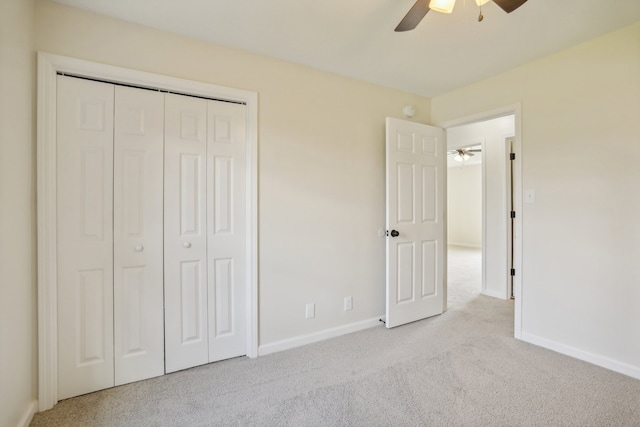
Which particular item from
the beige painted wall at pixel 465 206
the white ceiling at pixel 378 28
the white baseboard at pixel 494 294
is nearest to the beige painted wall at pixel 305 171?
the white ceiling at pixel 378 28

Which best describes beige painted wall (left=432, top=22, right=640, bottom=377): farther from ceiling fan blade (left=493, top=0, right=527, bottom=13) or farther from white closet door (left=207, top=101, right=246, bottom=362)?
white closet door (left=207, top=101, right=246, bottom=362)

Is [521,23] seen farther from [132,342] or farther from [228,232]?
[132,342]

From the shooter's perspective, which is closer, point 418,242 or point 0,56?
→ point 0,56

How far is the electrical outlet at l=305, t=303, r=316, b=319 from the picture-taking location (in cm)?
266

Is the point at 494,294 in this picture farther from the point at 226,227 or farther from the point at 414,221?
the point at 226,227

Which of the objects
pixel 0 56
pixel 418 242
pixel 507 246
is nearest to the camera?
pixel 0 56

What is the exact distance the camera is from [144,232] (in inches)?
81.5

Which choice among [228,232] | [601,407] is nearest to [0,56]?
[228,232]

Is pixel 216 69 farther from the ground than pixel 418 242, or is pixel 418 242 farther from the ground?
pixel 216 69

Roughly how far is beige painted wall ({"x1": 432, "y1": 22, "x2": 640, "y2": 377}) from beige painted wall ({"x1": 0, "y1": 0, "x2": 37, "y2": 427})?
136 inches

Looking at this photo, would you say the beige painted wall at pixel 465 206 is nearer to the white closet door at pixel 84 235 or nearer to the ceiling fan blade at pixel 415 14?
the ceiling fan blade at pixel 415 14

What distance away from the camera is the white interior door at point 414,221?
2965mm

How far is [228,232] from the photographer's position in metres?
2.35

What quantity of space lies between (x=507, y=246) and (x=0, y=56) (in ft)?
15.6
